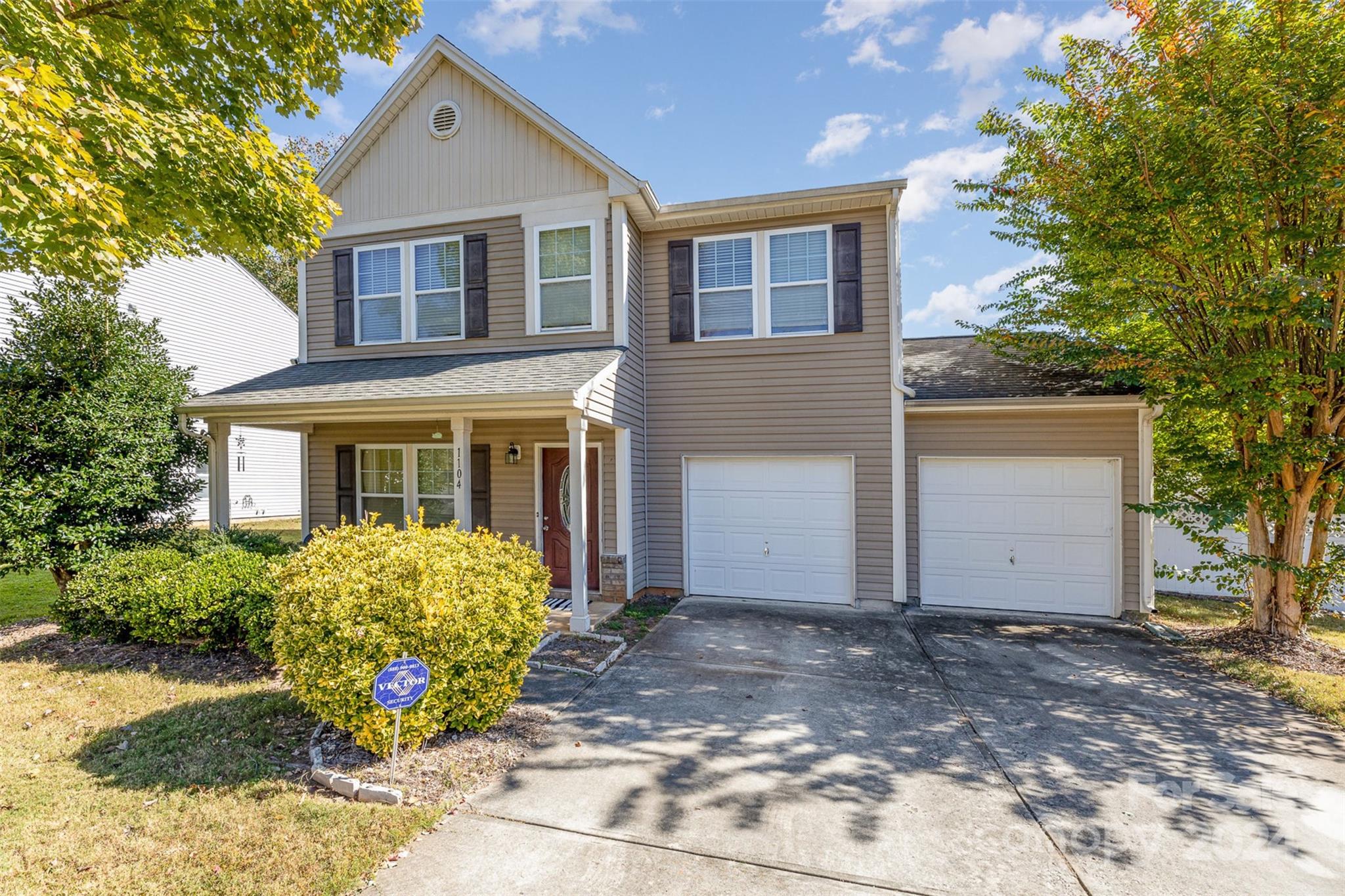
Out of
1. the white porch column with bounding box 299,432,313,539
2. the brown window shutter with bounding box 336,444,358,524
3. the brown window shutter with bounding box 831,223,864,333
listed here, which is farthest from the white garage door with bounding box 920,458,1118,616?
the white porch column with bounding box 299,432,313,539

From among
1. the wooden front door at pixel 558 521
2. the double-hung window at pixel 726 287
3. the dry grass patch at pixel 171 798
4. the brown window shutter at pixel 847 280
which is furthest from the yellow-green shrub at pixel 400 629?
the brown window shutter at pixel 847 280

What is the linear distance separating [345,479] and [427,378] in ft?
9.71

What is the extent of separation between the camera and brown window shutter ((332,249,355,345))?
29.2 feet

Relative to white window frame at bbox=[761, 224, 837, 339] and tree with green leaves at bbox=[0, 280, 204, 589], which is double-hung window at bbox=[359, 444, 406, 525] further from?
white window frame at bbox=[761, 224, 837, 339]

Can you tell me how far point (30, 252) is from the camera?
5.37m

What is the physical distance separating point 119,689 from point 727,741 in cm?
542

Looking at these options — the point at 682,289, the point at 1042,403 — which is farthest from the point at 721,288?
the point at 1042,403

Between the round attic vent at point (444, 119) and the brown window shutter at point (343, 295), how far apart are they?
232 centimetres

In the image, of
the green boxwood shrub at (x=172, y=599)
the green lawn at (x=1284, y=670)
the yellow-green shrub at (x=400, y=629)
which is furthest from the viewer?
the green boxwood shrub at (x=172, y=599)

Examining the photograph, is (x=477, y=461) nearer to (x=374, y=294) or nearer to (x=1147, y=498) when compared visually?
(x=374, y=294)

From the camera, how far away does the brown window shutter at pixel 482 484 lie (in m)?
8.58

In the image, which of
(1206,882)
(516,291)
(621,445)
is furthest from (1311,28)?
(516,291)

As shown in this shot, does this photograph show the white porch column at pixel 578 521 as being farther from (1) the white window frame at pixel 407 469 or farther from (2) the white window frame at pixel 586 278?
(1) the white window frame at pixel 407 469

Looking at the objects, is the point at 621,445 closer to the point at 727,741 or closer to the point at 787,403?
the point at 787,403
